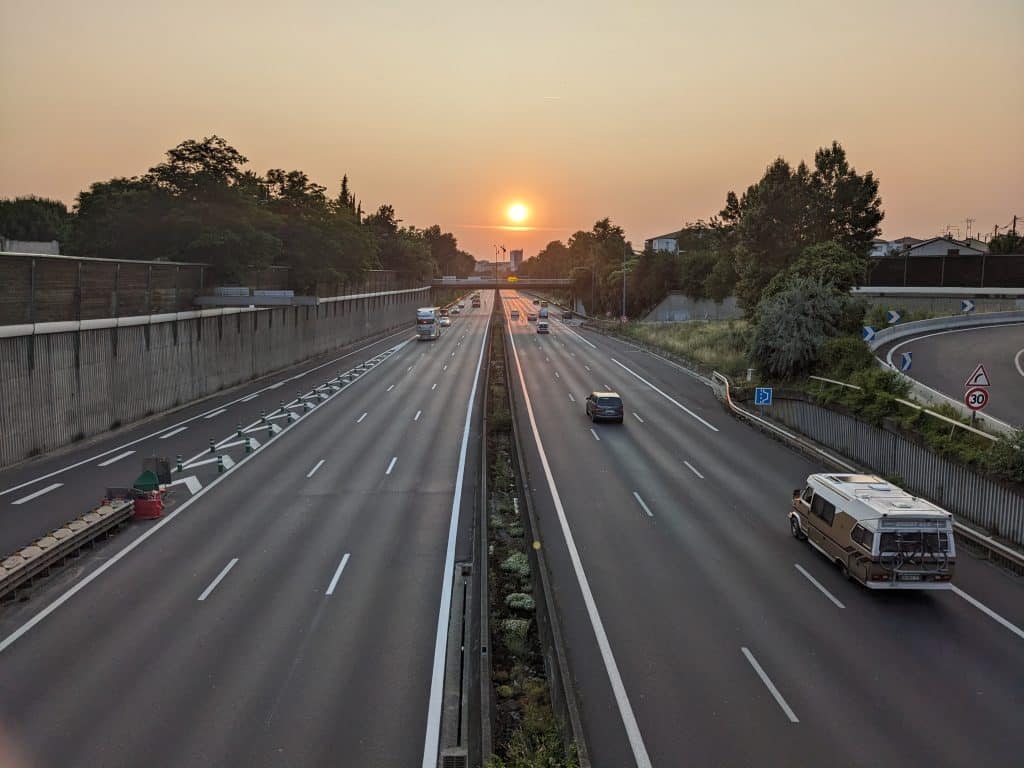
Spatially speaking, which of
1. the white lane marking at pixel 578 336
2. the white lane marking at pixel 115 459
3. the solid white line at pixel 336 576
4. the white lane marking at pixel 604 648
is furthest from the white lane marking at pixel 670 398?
the white lane marking at pixel 115 459

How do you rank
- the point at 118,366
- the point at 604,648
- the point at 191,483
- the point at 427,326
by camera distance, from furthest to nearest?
the point at 427,326 < the point at 118,366 < the point at 191,483 < the point at 604,648

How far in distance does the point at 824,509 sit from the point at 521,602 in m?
8.30

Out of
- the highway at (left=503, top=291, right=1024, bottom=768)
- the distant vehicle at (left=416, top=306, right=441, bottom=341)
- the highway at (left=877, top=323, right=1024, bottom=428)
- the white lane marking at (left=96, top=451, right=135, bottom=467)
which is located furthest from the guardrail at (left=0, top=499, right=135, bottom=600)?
the distant vehicle at (left=416, top=306, right=441, bottom=341)

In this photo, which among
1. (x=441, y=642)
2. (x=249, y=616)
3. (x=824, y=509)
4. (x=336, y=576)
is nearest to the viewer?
(x=441, y=642)

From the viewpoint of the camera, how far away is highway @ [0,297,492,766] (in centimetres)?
1152

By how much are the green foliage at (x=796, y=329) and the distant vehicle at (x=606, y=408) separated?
8.13 m

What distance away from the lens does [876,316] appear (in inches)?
2079

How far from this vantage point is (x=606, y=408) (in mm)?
36719

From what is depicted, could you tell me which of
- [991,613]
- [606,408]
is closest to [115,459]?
[606,408]

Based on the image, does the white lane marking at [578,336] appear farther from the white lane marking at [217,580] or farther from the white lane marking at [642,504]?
the white lane marking at [217,580]

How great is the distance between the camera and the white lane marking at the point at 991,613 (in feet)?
49.8

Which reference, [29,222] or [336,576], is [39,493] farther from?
[29,222]

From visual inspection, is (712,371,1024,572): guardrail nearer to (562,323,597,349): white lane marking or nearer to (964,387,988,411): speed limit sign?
(964,387,988,411): speed limit sign

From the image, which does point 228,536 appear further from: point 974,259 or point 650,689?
point 974,259
